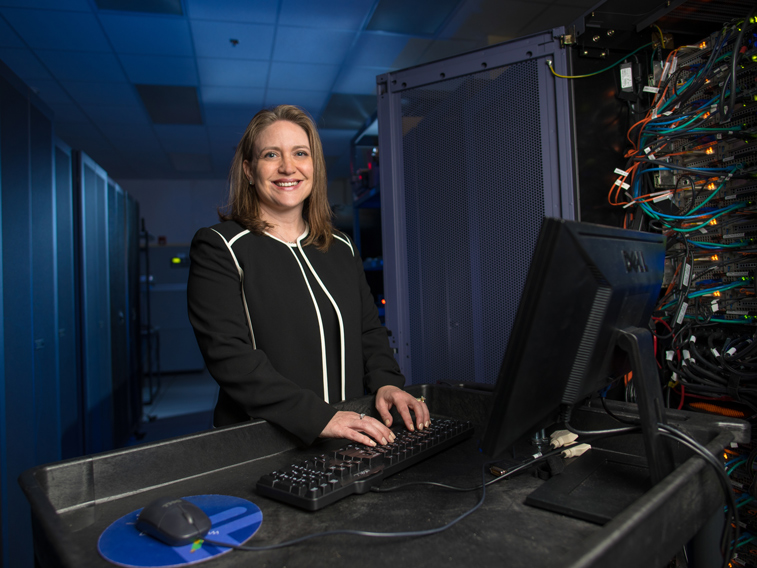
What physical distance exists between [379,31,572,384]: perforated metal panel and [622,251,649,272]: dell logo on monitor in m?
1.06

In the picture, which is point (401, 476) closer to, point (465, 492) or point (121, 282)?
point (465, 492)

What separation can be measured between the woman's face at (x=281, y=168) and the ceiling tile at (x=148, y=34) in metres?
2.96

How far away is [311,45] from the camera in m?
3.95

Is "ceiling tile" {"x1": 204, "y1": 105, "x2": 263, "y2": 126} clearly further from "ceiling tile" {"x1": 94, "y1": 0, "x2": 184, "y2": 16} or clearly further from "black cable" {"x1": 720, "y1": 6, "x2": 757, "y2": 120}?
"black cable" {"x1": 720, "y1": 6, "x2": 757, "y2": 120}

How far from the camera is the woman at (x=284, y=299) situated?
2.88ft

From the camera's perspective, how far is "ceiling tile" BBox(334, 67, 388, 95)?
176 inches

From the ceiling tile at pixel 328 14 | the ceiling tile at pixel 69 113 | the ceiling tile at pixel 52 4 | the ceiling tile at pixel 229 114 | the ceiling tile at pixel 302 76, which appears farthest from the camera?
the ceiling tile at pixel 229 114

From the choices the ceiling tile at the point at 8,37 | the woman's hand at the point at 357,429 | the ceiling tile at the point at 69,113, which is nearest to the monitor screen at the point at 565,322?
the woman's hand at the point at 357,429

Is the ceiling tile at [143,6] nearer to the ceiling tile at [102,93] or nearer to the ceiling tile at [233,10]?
the ceiling tile at [233,10]

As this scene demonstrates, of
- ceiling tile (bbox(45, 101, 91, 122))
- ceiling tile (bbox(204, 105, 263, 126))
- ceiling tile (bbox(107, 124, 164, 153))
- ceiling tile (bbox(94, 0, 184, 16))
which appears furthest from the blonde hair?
ceiling tile (bbox(107, 124, 164, 153))

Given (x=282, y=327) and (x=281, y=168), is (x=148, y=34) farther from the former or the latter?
(x=282, y=327)

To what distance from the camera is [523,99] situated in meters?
1.72

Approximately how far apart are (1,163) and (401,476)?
1805mm

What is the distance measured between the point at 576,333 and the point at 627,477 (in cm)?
26
